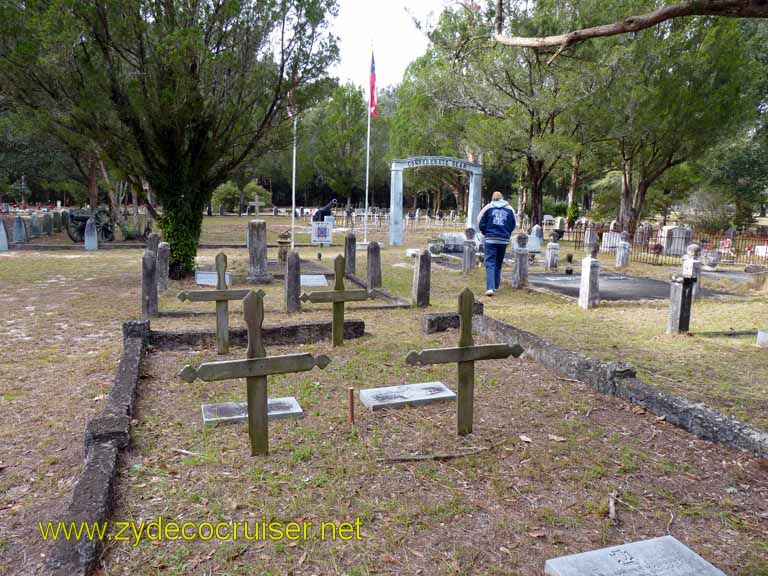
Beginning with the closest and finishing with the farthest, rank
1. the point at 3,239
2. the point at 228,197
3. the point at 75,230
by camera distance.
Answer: the point at 3,239 < the point at 75,230 < the point at 228,197

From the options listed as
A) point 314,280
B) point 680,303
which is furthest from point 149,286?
point 680,303

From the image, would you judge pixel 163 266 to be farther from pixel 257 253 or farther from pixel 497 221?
pixel 497 221

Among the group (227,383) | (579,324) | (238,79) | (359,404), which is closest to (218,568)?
(359,404)

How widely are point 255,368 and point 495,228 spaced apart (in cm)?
773

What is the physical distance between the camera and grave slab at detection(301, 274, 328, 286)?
11.5m

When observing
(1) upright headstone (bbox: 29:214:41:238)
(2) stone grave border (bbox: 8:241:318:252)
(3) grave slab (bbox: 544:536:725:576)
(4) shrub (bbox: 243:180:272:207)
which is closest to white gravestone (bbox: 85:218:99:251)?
(2) stone grave border (bbox: 8:241:318:252)

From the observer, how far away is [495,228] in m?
10.6

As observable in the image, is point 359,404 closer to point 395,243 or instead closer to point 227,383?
point 227,383

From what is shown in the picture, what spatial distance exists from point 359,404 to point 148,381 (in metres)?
2.02

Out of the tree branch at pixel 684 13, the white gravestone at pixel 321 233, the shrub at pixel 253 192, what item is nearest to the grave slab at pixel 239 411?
the tree branch at pixel 684 13

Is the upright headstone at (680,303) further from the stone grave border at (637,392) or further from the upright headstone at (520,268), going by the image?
the upright headstone at (520,268)

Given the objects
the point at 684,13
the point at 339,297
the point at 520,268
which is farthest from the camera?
the point at 520,268

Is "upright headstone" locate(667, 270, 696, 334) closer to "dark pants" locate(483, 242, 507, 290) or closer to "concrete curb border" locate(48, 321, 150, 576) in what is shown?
"dark pants" locate(483, 242, 507, 290)

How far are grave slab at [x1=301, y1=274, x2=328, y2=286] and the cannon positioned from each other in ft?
40.4
